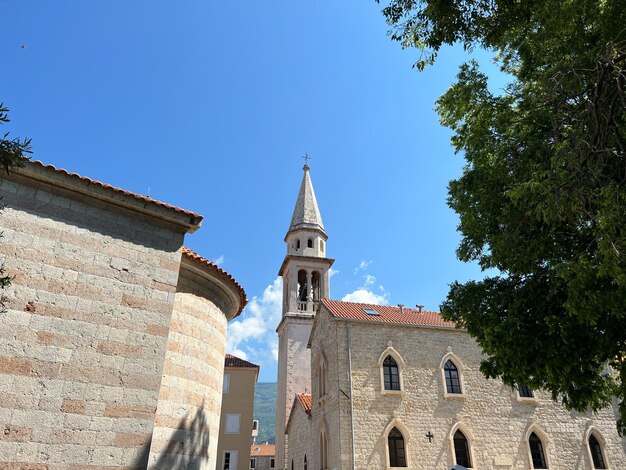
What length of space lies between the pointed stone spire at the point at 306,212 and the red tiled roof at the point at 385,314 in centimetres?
1226

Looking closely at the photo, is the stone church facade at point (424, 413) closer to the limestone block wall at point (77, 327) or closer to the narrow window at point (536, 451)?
the narrow window at point (536, 451)

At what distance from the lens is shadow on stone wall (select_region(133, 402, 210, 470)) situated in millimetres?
7009

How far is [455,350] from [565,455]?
657 cm

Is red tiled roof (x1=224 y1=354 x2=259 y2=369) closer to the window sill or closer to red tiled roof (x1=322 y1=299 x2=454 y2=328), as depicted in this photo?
red tiled roof (x1=322 y1=299 x2=454 y2=328)

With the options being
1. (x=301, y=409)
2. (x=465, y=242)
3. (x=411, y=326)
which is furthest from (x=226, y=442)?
(x=465, y=242)

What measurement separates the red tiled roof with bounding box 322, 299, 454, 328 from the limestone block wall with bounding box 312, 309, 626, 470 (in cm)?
41

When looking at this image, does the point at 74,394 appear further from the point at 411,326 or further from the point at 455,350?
the point at 455,350

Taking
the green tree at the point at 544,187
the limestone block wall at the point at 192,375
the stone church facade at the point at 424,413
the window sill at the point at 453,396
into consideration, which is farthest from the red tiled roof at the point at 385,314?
the limestone block wall at the point at 192,375

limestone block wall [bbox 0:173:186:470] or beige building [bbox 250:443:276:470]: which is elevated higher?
limestone block wall [bbox 0:173:186:470]

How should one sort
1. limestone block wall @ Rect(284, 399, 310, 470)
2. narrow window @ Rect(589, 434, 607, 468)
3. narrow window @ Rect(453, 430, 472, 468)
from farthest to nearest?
limestone block wall @ Rect(284, 399, 310, 470) < narrow window @ Rect(589, 434, 607, 468) < narrow window @ Rect(453, 430, 472, 468)

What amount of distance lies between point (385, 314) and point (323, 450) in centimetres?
714

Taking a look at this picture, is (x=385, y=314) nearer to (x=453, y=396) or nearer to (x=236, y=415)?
(x=453, y=396)

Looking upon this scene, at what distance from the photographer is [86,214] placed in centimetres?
699

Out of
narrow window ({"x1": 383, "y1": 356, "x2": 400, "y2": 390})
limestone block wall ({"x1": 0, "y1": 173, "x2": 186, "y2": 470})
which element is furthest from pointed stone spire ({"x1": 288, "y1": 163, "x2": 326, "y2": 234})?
limestone block wall ({"x1": 0, "y1": 173, "x2": 186, "y2": 470})
